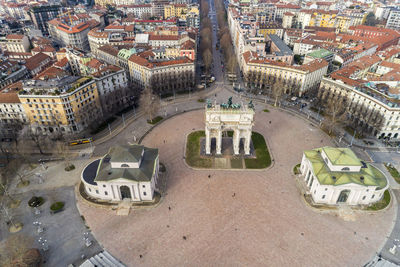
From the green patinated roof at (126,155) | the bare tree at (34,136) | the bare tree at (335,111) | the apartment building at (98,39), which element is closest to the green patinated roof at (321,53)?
the bare tree at (335,111)

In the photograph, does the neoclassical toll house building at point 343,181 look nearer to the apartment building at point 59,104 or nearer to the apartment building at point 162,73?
the apartment building at point 162,73

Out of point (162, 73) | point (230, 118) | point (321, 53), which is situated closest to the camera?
point (230, 118)

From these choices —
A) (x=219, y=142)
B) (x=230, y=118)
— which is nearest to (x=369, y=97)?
(x=230, y=118)

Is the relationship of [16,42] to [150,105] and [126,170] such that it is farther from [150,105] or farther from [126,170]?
[126,170]

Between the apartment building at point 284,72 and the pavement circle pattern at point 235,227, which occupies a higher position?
the apartment building at point 284,72

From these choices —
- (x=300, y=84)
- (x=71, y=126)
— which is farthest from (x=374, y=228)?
(x=71, y=126)

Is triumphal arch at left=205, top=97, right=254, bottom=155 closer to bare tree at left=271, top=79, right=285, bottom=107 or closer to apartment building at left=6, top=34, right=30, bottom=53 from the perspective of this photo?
bare tree at left=271, top=79, right=285, bottom=107

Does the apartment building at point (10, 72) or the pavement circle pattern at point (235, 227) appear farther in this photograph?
the apartment building at point (10, 72)

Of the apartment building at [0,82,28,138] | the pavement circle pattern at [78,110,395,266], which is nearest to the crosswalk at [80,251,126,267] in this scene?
the pavement circle pattern at [78,110,395,266]
